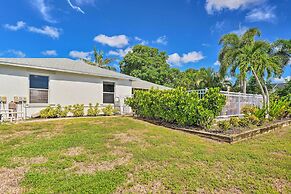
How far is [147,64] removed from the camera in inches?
1142

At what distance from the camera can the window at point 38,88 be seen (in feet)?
33.4

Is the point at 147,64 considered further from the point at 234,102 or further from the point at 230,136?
the point at 230,136

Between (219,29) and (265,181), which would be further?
(219,29)

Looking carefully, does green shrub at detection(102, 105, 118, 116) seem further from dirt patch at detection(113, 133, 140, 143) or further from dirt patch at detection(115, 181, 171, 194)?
dirt patch at detection(115, 181, 171, 194)

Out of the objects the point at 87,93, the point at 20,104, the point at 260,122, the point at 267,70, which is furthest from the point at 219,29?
the point at 20,104

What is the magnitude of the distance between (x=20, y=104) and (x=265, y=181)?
10.9 metres

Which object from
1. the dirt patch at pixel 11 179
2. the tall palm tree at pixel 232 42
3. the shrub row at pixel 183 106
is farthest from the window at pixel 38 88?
the tall palm tree at pixel 232 42

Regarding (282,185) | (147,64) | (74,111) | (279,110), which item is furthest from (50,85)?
(147,64)

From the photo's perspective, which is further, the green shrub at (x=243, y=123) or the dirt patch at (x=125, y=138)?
the green shrub at (x=243, y=123)

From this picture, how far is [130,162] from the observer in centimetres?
427

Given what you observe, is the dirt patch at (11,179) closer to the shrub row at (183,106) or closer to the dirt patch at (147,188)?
the dirt patch at (147,188)

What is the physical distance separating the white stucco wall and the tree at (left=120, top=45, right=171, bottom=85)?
14211mm

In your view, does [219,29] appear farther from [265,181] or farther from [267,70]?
[265,181]

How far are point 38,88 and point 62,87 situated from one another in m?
1.27
